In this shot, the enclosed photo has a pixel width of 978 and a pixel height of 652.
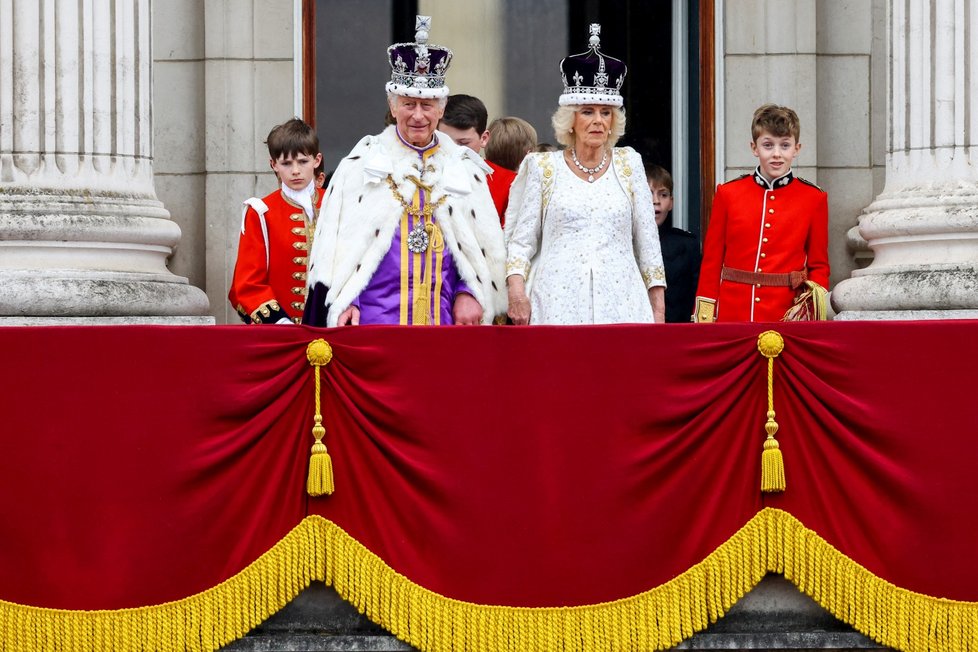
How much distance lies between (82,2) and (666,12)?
414 centimetres

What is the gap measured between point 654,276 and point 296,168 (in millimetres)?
1893

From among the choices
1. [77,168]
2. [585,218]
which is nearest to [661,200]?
[585,218]

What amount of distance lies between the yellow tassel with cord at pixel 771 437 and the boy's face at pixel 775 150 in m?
1.76

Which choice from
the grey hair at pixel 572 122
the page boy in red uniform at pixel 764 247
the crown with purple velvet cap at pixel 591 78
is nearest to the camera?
the crown with purple velvet cap at pixel 591 78

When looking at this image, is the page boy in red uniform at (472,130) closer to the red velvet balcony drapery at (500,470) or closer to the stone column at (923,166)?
the stone column at (923,166)

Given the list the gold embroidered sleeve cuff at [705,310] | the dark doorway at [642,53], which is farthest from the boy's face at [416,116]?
the dark doorway at [642,53]

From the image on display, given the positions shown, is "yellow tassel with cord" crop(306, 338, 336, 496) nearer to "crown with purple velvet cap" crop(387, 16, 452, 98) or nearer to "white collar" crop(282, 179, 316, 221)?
"crown with purple velvet cap" crop(387, 16, 452, 98)

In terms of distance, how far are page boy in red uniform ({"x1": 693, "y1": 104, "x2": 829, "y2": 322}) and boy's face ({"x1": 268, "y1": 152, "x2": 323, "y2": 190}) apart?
191cm

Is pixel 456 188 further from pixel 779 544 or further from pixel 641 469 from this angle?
pixel 779 544

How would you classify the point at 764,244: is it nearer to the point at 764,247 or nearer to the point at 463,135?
the point at 764,247

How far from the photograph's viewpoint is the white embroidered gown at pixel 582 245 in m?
7.84

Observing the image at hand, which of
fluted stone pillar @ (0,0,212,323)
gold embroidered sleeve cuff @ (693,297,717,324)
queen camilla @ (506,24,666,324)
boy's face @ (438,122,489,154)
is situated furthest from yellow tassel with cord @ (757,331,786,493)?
fluted stone pillar @ (0,0,212,323)

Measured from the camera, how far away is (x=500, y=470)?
23.2 ft

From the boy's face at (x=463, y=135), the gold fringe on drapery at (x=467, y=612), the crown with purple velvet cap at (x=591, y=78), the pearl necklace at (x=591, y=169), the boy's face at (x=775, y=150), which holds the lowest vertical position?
the gold fringe on drapery at (x=467, y=612)
